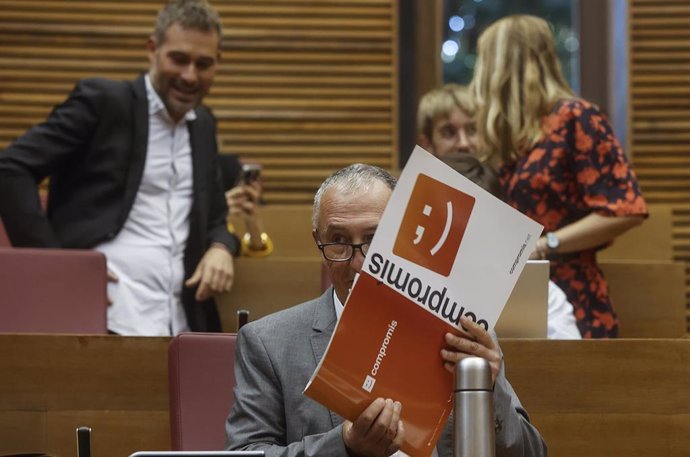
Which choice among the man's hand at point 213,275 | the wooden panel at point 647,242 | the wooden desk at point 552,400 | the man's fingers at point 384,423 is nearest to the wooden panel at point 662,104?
the wooden panel at point 647,242

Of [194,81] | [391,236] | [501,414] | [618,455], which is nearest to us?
[391,236]

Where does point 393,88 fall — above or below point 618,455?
above

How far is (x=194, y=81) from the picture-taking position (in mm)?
4043

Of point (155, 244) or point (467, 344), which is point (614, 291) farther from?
point (467, 344)

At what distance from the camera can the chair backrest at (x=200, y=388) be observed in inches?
105

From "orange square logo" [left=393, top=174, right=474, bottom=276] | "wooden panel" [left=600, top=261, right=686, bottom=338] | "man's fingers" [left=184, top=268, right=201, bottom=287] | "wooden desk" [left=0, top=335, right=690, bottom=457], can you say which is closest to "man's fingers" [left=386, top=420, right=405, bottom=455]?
"orange square logo" [left=393, top=174, right=474, bottom=276]

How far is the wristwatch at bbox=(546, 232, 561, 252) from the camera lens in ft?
12.2

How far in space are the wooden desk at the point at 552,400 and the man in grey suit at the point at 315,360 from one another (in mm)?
606

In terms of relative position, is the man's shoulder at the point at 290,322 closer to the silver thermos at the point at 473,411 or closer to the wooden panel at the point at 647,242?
the silver thermos at the point at 473,411

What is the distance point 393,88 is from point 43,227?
2.39 metres

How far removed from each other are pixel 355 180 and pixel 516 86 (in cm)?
167

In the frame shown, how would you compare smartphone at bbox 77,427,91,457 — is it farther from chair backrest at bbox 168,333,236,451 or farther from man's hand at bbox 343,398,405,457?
man's hand at bbox 343,398,405,457

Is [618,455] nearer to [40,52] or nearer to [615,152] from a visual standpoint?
[615,152]

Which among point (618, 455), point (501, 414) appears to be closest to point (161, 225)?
point (618, 455)
